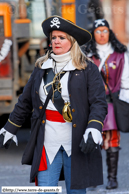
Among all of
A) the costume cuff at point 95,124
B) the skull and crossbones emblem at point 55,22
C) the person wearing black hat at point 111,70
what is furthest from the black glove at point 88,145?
the person wearing black hat at point 111,70

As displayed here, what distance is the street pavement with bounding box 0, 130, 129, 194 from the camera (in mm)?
4605

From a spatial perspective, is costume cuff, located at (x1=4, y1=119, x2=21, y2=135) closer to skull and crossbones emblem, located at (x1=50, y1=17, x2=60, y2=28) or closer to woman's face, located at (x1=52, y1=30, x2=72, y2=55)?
woman's face, located at (x1=52, y1=30, x2=72, y2=55)

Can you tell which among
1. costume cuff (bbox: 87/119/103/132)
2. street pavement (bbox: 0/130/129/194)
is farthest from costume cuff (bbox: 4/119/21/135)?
street pavement (bbox: 0/130/129/194)

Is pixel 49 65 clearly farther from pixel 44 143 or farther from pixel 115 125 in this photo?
pixel 115 125

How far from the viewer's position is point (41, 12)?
19.5 feet

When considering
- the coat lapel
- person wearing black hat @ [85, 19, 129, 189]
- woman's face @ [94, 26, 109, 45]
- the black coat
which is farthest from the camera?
woman's face @ [94, 26, 109, 45]

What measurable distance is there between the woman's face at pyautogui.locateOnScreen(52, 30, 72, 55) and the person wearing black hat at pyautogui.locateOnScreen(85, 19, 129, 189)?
4.98 ft

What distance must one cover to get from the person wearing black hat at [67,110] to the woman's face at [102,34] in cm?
156

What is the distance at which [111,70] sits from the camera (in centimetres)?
457

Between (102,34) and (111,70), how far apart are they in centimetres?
46

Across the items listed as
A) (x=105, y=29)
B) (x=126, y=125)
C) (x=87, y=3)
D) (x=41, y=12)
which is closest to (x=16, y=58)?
(x=41, y=12)

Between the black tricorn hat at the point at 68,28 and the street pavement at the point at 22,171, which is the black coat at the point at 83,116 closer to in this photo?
the black tricorn hat at the point at 68,28

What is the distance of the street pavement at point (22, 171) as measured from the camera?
461 centimetres

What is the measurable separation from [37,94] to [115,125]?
5.53 ft
